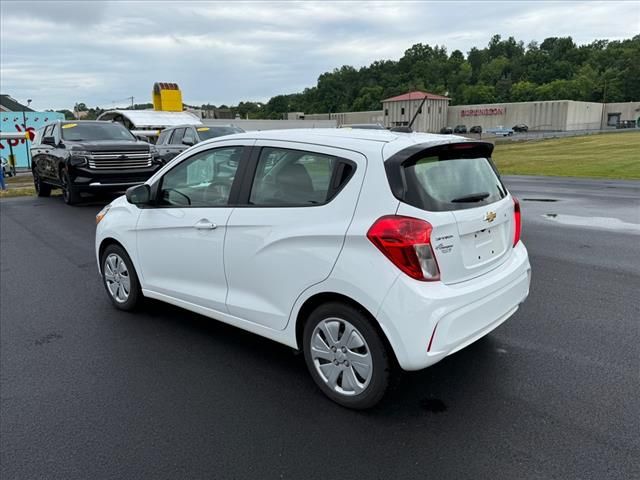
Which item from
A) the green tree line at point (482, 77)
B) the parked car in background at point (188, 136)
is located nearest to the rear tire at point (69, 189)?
the parked car in background at point (188, 136)

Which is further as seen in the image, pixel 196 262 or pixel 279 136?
pixel 196 262

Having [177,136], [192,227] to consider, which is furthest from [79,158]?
[192,227]

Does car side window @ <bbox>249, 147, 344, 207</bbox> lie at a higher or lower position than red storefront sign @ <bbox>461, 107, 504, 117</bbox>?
lower

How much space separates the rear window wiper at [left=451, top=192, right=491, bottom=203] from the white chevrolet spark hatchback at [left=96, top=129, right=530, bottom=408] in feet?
0.06

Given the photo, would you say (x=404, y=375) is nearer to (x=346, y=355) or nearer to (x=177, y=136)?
(x=346, y=355)

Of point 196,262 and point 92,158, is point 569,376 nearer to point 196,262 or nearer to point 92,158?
point 196,262

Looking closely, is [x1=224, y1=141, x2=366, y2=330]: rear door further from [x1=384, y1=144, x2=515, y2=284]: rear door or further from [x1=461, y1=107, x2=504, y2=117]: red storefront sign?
[x1=461, y1=107, x2=504, y2=117]: red storefront sign

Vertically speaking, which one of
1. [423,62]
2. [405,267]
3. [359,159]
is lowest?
[405,267]

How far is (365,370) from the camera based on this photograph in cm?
310

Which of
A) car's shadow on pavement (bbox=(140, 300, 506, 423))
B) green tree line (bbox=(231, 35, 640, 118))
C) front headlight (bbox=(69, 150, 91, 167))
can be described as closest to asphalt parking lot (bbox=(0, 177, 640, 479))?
car's shadow on pavement (bbox=(140, 300, 506, 423))

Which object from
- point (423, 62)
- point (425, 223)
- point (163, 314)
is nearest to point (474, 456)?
point (425, 223)

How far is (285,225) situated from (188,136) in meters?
13.2

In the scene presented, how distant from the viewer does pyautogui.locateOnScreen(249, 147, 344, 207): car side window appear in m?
3.28

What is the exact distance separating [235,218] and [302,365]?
125 centimetres
